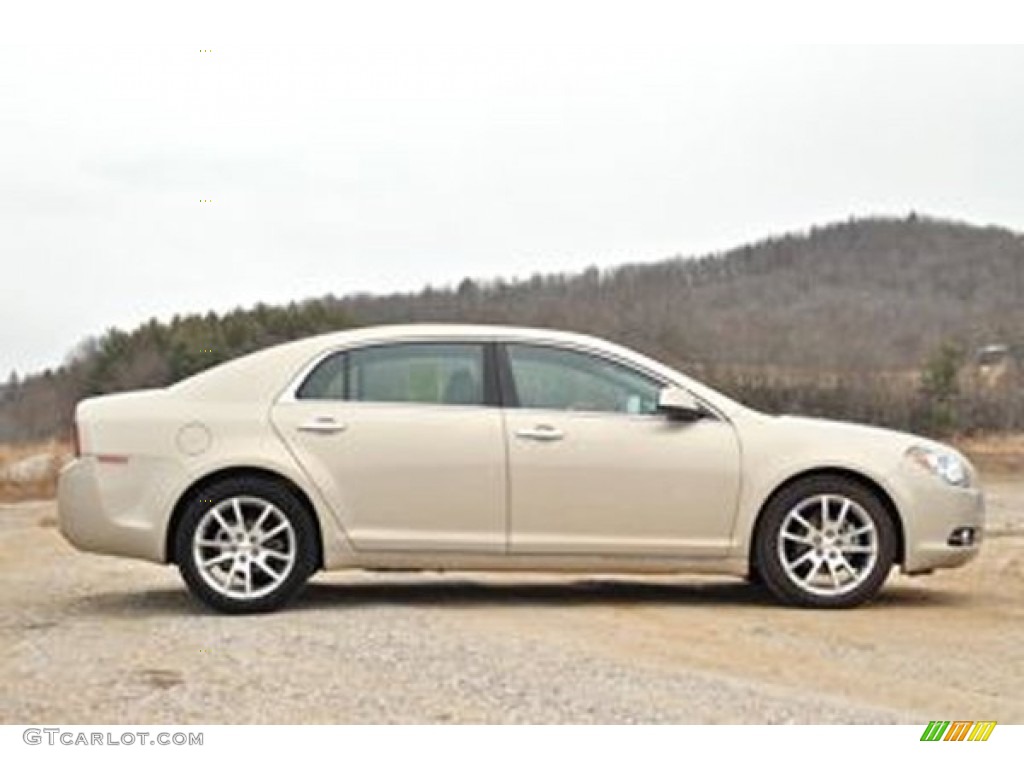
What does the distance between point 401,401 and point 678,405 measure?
1449 millimetres

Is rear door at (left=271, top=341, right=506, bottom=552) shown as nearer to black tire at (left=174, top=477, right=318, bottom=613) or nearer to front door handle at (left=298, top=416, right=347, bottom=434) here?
front door handle at (left=298, top=416, right=347, bottom=434)

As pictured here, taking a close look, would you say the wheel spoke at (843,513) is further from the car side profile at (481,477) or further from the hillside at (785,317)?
the hillside at (785,317)

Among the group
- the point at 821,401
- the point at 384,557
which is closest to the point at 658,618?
the point at 384,557

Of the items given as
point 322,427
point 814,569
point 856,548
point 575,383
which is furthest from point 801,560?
point 322,427

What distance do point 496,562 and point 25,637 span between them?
2375 millimetres

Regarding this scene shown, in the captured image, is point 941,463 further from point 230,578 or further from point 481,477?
point 230,578

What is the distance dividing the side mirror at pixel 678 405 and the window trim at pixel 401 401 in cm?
85

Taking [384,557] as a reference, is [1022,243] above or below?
above

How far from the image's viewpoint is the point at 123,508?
27.8 feet

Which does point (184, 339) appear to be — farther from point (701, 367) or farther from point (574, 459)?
point (574, 459)

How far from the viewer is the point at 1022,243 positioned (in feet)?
263
